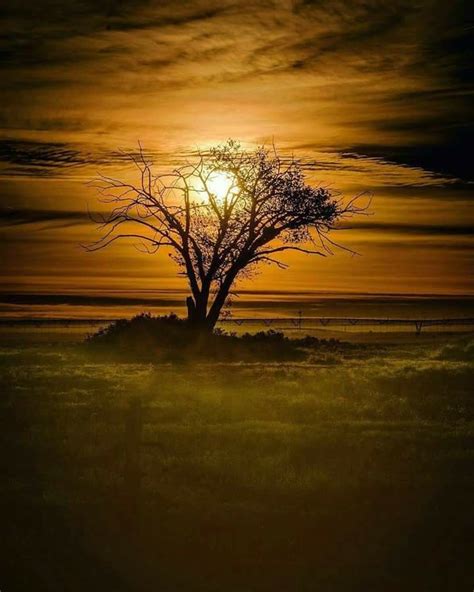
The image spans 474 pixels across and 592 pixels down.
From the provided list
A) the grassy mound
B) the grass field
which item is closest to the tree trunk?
the grassy mound

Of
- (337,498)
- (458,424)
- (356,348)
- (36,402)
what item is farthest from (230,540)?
(356,348)

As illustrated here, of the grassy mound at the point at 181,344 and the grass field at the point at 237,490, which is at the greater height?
the grassy mound at the point at 181,344

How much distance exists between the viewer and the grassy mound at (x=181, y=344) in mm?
38969

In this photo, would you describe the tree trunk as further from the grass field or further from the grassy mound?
the grass field

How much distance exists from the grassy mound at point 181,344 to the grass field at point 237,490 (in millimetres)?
10907

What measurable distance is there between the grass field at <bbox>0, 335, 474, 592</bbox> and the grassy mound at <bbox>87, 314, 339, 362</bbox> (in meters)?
10.9

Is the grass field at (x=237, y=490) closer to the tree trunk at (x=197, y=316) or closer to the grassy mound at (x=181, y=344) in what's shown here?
the grassy mound at (x=181, y=344)

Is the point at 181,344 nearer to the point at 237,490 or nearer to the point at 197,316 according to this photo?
the point at 197,316

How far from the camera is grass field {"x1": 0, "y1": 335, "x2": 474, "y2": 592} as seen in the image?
11742 millimetres

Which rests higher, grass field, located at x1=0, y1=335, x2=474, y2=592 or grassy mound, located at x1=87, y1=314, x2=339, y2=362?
grassy mound, located at x1=87, y1=314, x2=339, y2=362

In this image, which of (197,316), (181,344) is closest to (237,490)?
(181,344)

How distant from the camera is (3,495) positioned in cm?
1476

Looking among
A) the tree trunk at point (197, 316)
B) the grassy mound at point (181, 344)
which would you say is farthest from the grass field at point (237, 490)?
the tree trunk at point (197, 316)

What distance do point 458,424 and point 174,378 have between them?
11.6m
